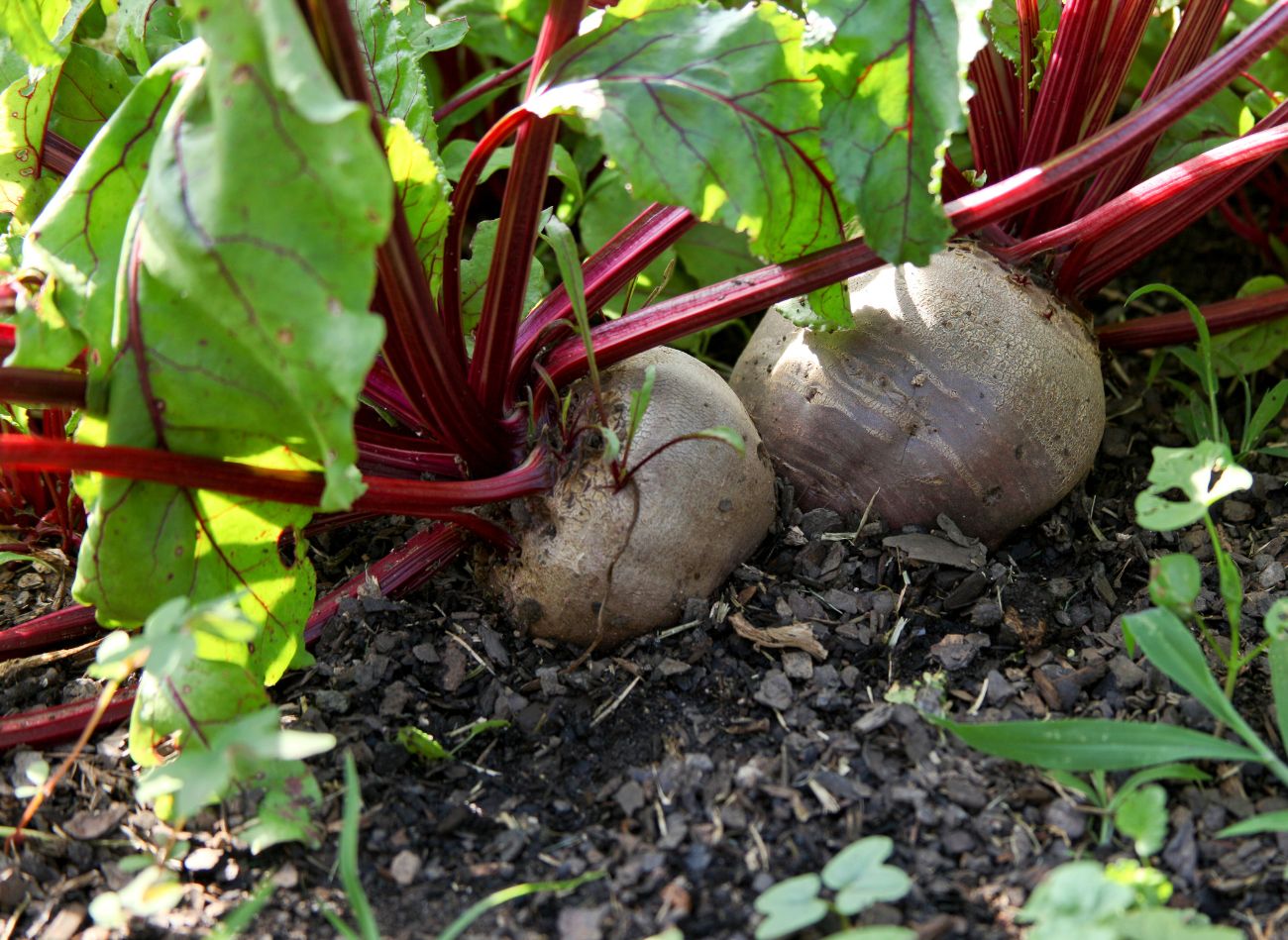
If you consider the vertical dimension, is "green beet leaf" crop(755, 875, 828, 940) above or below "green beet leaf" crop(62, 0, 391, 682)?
below

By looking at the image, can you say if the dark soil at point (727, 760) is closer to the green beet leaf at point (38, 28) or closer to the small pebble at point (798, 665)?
the small pebble at point (798, 665)

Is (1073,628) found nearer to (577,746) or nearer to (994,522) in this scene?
(994,522)

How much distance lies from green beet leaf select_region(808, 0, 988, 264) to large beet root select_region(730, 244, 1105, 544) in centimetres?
39

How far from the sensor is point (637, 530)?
1.64 meters

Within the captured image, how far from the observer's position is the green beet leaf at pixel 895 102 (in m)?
1.37

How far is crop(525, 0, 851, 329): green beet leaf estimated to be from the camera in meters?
1.39

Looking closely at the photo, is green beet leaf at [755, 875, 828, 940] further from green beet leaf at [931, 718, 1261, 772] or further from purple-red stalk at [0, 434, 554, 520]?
purple-red stalk at [0, 434, 554, 520]

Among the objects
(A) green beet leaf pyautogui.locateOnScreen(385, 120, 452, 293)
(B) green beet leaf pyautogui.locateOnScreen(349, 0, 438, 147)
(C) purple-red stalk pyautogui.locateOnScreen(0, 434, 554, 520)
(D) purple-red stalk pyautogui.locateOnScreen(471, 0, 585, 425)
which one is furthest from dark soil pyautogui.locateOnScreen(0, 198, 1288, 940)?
(B) green beet leaf pyautogui.locateOnScreen(349, 0, 438, 147)

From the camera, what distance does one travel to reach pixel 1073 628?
5.57 ft

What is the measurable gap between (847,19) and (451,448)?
0.81 m

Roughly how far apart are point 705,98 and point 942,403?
64cm

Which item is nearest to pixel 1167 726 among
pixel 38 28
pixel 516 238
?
pixel 516 238

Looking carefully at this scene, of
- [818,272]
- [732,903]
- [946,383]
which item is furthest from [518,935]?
[946,383]

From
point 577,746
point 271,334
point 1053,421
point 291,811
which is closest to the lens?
point 271,334
